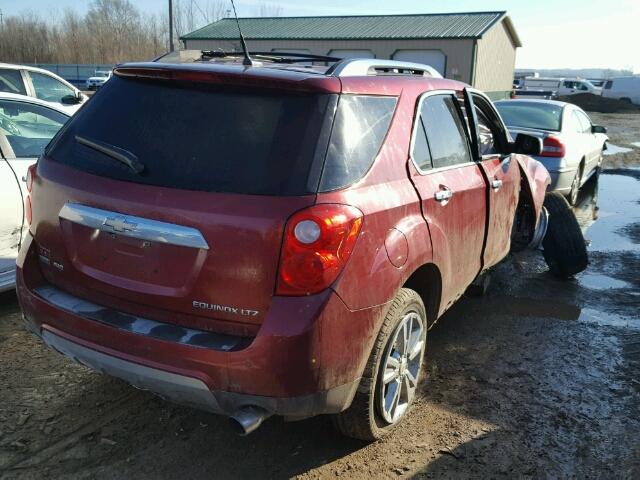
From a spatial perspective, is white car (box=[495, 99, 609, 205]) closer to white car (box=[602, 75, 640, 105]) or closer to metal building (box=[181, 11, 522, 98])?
metal building (box=[181, 11, 522, 98])

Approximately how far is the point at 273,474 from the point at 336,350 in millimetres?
824

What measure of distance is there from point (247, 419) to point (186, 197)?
0.93 m

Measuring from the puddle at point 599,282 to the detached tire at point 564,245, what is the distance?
0.17 metres

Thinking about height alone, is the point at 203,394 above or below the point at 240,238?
below

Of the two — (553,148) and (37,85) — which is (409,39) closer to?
(37,85)

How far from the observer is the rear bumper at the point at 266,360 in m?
2.27

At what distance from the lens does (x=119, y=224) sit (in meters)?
2.46

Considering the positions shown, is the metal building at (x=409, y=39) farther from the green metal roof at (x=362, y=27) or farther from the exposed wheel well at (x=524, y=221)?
the exposed wheel well at (x=524, y=221)

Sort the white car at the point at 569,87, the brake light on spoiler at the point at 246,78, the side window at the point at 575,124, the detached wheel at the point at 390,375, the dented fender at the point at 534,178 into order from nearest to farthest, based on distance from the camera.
A: the brake light on spoiler at the point at 246,78 < the detached wheel at the point at 390,375 < the dented fender at the point at 534,178 < the side window at the point at 575,124 < the white car at the point at 569,87

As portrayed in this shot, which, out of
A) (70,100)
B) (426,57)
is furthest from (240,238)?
(426,57)

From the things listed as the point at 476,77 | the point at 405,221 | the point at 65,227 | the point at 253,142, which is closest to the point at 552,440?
the point at 405,221

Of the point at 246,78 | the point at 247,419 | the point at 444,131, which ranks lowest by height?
the point at 247,419

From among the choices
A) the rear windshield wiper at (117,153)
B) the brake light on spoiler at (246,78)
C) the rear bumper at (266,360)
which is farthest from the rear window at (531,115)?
the rear windshield wiper at (117,153)

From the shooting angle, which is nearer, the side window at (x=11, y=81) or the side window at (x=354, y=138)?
the side window at (x=354, y=138)
